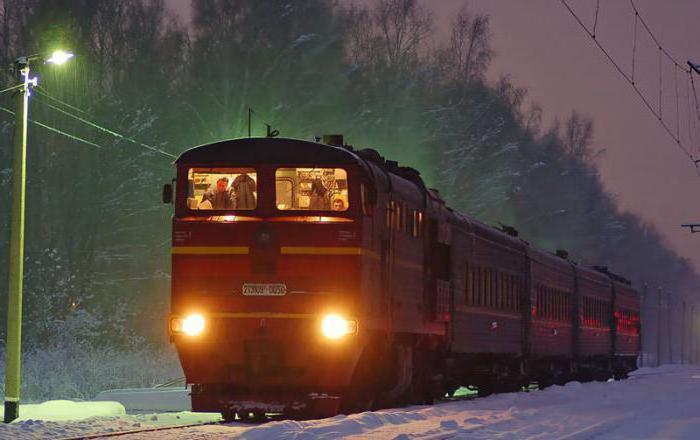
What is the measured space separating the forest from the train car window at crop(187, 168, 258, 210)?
18.2 m

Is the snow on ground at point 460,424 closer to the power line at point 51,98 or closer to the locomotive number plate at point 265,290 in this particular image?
the locomotive number plate at point 265,290

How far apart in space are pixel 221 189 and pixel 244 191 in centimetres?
35

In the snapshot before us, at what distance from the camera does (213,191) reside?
59.4ft

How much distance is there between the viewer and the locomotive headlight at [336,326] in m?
17.5

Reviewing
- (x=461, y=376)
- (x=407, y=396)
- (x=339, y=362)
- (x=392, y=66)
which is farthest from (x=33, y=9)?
(x=339, y=362)

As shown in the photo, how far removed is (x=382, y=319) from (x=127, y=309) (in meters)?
29.6

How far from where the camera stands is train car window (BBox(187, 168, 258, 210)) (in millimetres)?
18031

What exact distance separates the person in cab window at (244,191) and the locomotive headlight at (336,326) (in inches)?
75.6

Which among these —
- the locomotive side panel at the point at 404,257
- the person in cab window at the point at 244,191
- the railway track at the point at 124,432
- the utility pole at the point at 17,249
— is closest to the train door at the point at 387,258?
the locomotive side panel at the point at 404,257

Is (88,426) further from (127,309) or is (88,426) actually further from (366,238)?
(127,309)

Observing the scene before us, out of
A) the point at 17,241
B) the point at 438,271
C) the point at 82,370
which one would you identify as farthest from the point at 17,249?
the point at 82,370

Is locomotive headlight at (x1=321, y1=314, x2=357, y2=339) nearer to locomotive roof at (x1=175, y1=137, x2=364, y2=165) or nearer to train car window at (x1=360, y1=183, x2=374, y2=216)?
train car window at (x1=360, y1=183, x2=374, y2=216)

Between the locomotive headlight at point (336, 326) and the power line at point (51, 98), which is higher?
the power line at point (51, 98)

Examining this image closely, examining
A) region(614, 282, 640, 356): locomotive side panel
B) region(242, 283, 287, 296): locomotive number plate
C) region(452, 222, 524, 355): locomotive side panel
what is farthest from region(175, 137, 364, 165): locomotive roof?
region(614, 282, 640, 356): locomotive side panel
